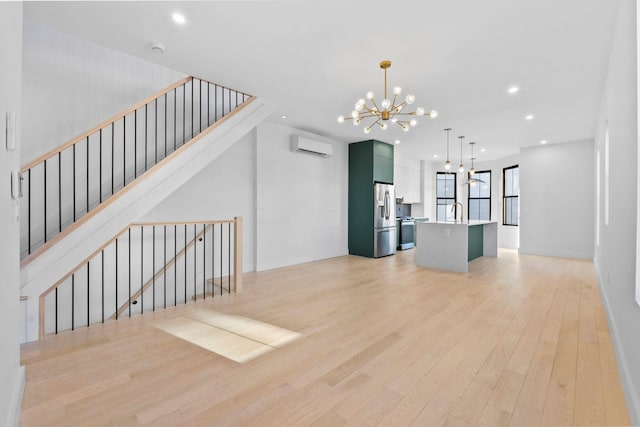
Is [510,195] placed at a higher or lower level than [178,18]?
lower

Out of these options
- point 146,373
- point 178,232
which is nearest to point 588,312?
point 146,373

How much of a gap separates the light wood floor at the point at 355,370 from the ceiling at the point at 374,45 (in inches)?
109

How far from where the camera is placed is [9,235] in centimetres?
153

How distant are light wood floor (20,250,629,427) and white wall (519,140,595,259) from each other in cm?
399

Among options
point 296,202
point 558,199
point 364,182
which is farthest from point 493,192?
point 296,202

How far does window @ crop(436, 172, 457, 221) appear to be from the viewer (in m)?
9.95

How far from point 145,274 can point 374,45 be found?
420 centimetres

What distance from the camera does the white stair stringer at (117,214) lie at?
8.26 feet

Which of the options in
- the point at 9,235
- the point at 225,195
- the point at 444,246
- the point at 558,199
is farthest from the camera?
the point at 558,199

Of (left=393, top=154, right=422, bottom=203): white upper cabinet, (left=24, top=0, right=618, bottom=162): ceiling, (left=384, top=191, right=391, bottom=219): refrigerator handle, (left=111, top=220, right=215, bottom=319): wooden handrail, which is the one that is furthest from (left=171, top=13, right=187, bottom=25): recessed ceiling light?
(left=393, top=154, right=422, bottom=203): white upper cabinet

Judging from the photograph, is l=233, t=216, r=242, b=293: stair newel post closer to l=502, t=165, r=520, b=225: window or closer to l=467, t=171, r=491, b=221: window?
l=467, t=171, r=491, b=221: window

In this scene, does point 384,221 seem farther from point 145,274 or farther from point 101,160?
point 101,160

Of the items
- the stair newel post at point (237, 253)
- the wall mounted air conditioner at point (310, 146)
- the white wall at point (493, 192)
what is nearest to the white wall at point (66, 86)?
the stair newel post at point (237, 253)

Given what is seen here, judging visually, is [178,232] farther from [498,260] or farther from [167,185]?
[498,260]
